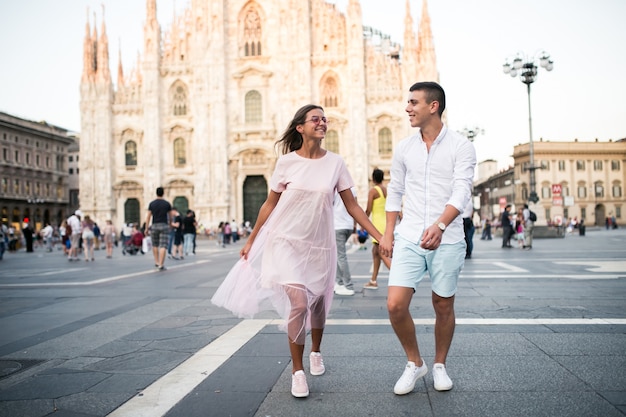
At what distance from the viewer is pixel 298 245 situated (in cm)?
339

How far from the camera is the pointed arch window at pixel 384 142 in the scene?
37344 millimetres

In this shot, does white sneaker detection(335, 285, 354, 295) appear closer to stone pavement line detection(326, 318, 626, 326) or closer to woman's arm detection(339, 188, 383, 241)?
stone pavement line detection(326, 318, 626, 326)

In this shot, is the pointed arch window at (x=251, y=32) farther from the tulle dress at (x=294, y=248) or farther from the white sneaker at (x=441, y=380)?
the white sneaker at (x=441, y=380)

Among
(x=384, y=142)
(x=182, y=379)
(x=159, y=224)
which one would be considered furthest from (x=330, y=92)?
(x=182, y=379)

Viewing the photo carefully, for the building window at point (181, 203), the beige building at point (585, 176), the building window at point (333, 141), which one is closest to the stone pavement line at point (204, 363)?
the building window at point (333, 141)

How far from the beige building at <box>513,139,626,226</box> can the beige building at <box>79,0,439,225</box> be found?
36.5 m

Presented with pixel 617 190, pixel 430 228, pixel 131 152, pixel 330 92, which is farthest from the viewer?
pixel 617 190

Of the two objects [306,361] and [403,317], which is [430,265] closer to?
[403,317]

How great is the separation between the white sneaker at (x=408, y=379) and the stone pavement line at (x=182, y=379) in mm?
1223

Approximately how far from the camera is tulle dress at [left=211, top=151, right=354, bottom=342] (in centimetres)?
337

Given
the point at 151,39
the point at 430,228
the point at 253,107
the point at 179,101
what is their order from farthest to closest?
the point at 179,101 < the point at 253,107 < the point at 151,39 < the point at 430,228

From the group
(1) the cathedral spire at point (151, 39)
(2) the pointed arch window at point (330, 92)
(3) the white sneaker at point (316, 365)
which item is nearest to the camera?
(3) the white sneaker at point (316, 365)

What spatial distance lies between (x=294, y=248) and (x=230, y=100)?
36.3 meters

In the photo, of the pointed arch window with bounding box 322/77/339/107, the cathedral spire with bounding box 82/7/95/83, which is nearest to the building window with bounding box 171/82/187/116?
the cathedral spire with bounding box 82/7/95/83
